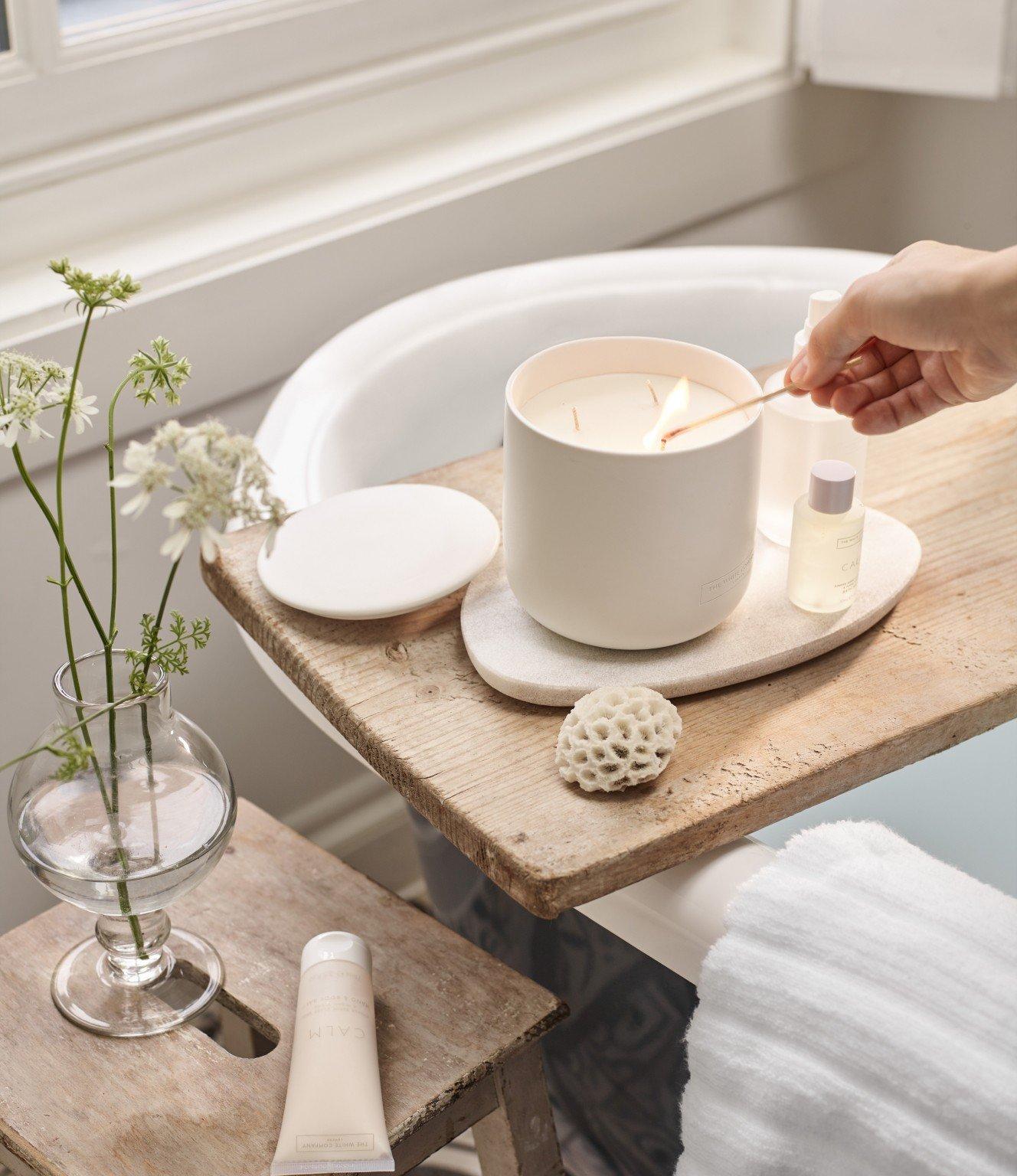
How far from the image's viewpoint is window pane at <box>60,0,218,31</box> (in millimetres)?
1199

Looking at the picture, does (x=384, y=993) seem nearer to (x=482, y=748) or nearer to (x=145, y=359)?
(x=482, y=748)

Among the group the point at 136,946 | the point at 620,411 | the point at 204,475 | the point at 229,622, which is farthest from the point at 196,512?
the point at 229,622

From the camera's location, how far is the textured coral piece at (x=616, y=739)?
0.60 metres

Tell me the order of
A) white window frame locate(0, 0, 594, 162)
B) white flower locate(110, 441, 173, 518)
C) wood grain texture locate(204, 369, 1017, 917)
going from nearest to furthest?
white flower locate(110, 441, 173, 518)
wood grain texture locate(204, 369, 1017, 917)
white window frame locate(0, 0, 594, 162)

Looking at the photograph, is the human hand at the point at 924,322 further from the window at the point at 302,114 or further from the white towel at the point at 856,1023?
the window at the point at 302,114

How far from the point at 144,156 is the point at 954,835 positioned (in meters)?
0.97

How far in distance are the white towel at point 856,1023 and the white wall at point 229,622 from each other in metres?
0.56

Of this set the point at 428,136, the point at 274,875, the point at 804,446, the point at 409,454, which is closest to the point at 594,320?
the point at 409,454

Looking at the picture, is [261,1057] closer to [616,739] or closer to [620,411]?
[616,739]

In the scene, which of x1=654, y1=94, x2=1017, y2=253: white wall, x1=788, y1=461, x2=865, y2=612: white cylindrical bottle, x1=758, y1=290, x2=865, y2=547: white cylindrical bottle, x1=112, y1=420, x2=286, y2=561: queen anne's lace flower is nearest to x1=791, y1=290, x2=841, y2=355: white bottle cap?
x1=758, y1=290, x2=865, y2=547: white cylindrical bottle

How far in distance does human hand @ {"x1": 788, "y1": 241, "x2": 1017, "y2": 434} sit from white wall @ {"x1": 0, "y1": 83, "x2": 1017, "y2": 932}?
517 millimetres

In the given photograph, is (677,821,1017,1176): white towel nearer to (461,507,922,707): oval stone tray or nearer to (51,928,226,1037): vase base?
(461,507,922,707): oval stone tray

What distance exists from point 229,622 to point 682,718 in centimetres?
79

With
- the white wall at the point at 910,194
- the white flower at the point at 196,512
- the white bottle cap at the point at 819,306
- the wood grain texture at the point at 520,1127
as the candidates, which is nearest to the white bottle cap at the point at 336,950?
the wood grain texture at the point at 520,1127
